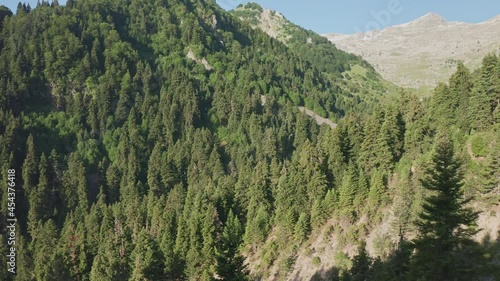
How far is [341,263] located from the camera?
55.2 m

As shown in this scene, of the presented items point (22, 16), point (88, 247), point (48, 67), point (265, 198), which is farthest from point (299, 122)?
point (22, 16)

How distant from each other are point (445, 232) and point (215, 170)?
107194mm

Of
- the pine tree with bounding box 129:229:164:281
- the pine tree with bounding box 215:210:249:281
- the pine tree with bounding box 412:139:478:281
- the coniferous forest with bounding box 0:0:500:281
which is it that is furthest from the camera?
the pine tree with bounding box 129:229:164:281

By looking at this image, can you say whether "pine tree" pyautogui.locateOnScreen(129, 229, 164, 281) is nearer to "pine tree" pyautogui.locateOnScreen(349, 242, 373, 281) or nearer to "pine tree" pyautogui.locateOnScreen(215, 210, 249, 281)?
"pine tree" pyautogui.locateOnScreen(215, 210, 249, 281)

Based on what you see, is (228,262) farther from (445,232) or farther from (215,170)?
(215,170)

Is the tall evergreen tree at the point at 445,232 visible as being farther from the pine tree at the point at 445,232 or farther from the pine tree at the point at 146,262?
the pine tree at the point at 146,262

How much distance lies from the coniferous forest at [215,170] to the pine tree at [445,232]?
0.10 metres

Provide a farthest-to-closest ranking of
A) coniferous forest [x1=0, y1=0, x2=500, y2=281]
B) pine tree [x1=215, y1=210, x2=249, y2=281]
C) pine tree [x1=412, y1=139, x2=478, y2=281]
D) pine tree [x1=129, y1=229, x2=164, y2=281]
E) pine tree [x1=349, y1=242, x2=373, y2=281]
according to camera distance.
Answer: pine tree [x1=129, y1=229, x2=164, y2=281], pine tree [x1=349, y1=242, x2=373, y2=281], coniferous forest [x1=0, y1=0, x2=500, y2=281], pine tree [x1=215, y1=210, x2=249, y2=281], pine tree [x1=412, y1=139, x2=478, y2=281]

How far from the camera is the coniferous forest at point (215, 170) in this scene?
4206 centimetres

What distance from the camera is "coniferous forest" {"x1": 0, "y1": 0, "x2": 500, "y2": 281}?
42062 millimetres

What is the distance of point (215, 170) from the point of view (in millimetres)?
125312

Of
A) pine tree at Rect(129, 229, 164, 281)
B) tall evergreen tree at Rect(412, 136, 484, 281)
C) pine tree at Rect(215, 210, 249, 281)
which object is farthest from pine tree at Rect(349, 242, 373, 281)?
pine tree at Rect(129, 229, 164, 281)

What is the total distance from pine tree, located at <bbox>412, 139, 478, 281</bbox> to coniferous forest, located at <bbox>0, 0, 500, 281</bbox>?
0.10 metres

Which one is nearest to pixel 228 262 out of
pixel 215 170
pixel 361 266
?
pixel 361 266
